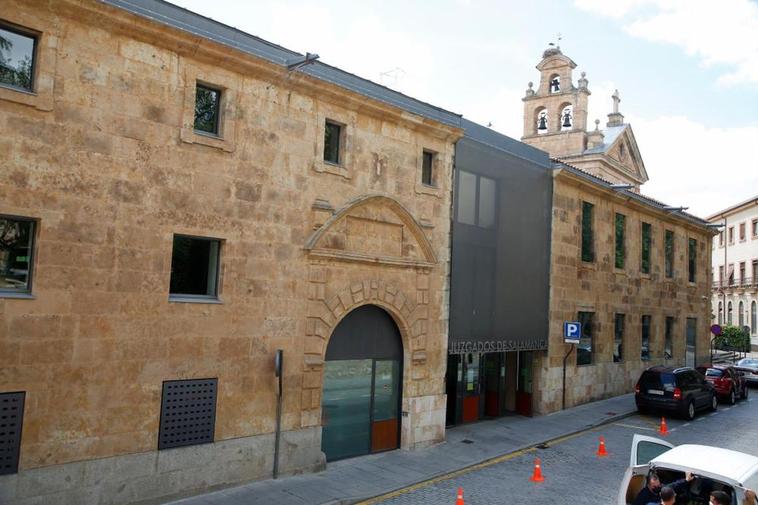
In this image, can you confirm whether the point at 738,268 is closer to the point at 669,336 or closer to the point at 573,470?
the point at 669,336

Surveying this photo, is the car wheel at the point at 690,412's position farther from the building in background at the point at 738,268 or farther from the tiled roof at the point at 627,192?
the building in background at the point at 738,268

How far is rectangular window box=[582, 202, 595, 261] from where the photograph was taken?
76.9ft

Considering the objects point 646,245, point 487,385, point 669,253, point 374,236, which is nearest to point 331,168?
point 374,236

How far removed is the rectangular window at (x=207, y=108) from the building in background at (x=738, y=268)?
58758mm

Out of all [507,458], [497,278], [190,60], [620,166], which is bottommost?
[507,458]

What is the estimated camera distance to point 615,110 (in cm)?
6334

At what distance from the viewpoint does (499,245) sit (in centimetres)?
1894

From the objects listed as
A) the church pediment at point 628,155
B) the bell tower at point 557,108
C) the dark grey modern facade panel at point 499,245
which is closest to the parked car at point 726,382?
the dark grey modern facade panel at point 499,245

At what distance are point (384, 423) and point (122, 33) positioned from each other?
10.4m

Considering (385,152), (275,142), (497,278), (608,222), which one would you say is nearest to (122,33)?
(275,142)

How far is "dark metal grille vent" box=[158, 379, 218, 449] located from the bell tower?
4740 cm

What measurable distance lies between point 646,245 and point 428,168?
1558 centimetres

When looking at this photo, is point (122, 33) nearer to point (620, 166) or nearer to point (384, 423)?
point (384, 423)

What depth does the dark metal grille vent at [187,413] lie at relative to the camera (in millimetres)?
11188
